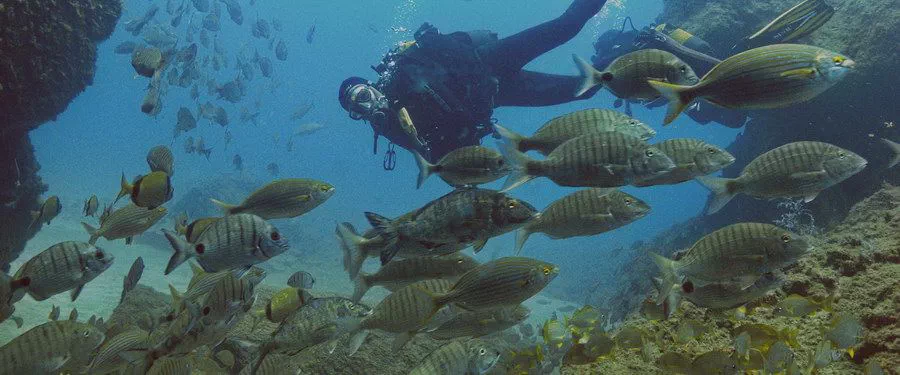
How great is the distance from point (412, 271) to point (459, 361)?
0.66m

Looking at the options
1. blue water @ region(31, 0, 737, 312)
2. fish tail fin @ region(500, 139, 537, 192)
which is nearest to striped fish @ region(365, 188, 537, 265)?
fish tail fin @ region(500, 139, 537, 192)

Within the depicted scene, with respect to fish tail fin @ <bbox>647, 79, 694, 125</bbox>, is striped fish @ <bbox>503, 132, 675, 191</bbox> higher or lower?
lower

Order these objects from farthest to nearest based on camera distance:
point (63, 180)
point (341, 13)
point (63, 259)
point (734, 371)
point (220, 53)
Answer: point (341, 13) → point (63, 180) → point (220, 53) → point (63, 259) → point (734, 371)

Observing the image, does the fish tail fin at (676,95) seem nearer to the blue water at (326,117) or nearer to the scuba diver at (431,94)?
the scuba diver at (431,94)

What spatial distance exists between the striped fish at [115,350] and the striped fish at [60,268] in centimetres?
47

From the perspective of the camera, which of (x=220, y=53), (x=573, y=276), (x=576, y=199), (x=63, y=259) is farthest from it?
(x=573, y=276)

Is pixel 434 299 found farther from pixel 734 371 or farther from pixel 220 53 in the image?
pixel 220 53

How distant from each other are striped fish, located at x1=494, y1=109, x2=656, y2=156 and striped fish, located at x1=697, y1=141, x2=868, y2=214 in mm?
530

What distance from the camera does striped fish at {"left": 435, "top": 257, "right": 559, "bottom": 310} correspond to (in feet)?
8.19

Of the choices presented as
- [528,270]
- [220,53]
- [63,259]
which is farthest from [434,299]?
[220,53]

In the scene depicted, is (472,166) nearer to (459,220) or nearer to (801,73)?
(459,220)

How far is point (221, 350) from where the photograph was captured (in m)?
4.18

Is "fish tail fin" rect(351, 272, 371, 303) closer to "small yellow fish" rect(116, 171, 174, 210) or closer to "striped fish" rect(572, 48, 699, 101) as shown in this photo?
"small yellow fish" rect(116, 171, 174, 210)

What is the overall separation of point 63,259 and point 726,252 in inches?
159
